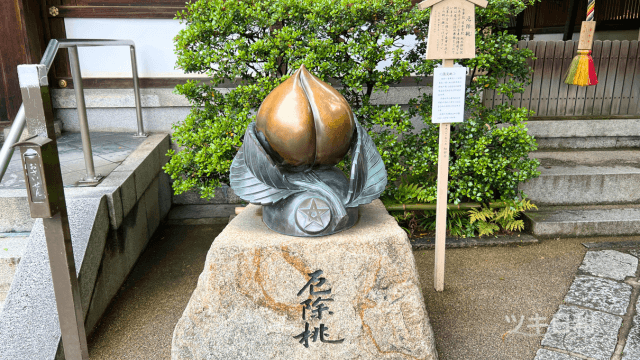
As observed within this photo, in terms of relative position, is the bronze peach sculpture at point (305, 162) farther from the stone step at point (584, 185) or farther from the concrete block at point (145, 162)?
the stone step at point (584, 185)

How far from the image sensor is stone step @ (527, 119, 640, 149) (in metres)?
6.02

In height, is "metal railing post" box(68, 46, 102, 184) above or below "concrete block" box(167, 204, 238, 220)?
above

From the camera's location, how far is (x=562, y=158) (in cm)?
570

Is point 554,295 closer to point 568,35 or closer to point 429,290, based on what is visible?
point 429,290

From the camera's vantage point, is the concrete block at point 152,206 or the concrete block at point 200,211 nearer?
the concrete block at point 152,206

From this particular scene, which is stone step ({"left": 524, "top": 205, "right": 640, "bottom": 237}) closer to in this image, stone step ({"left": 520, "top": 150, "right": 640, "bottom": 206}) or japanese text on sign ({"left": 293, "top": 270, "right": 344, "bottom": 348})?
stone step ({"left": 520, "top": 150, "right": 640, "bottom": 206})

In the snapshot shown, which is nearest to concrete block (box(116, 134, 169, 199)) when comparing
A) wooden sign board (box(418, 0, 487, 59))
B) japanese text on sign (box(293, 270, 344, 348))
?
japanese text on sign (box(293, 270, 344, 348))

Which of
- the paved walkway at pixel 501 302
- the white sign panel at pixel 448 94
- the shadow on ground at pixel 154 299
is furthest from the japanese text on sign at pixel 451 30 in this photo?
the shadow on ground at pixel 154 299

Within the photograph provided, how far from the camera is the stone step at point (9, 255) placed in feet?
11.0

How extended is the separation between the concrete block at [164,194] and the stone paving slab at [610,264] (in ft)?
14.9

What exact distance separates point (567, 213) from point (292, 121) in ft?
12.6

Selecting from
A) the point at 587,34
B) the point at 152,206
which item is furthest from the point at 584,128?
the point at 152,206

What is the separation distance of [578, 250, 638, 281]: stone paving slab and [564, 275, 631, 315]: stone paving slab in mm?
149

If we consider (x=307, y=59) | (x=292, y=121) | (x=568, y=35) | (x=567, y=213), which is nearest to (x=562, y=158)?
(x=567, y=213)
